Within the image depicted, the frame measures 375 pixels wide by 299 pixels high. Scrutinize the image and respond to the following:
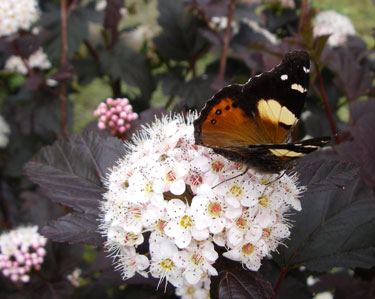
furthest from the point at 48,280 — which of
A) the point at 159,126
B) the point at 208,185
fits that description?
the point at 208,185

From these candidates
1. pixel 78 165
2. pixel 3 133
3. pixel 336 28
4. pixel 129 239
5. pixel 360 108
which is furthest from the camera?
pixel 3 133

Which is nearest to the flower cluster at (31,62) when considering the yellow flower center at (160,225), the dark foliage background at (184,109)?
the dark foliage background at (184,109)

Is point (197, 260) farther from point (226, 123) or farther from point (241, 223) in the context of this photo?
point (226, 123)

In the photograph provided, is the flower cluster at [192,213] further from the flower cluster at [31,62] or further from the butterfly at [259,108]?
the flower cluster at [31,62]

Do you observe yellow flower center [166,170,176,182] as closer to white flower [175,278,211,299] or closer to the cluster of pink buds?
white flower [175,278,211,299]

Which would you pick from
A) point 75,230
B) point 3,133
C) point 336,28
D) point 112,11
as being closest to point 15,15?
point 112,11

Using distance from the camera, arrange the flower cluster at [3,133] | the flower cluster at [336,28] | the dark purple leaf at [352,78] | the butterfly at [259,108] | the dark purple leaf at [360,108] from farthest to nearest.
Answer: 1. the flower cluster at [3,133]
2. the flower cluster at [336,28]
3. the dark purple leaf at [352,78]
4. the dark purple leaf at [360,108]
5. the butterfly at [259,108]

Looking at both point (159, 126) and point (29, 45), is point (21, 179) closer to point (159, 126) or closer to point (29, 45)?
point (29, 45)
